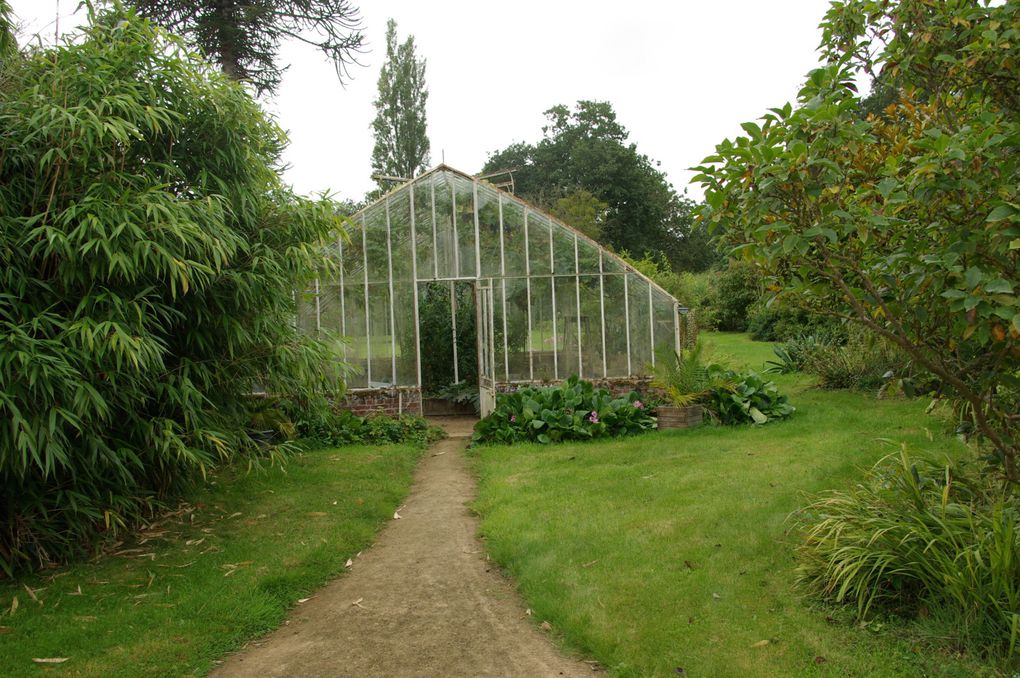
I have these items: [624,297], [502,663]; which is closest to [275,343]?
[502,663]

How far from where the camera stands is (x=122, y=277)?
502cm

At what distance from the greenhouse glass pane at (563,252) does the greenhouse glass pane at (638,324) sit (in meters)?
0.91

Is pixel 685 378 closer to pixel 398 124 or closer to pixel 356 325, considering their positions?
pixel 356 325

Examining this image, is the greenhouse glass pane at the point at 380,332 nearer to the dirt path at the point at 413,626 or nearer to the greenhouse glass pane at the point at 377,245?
the greenhouse glass pane at the point at 377,245

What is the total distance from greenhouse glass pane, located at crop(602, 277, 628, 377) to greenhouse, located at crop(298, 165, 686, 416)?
0.6 inches

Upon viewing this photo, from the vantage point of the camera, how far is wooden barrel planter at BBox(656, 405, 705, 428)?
370 inches

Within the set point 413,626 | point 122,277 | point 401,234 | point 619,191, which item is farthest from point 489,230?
point 619,191

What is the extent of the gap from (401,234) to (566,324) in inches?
108

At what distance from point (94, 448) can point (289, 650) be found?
1.93 metres

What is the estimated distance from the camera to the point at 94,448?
4.76 meters

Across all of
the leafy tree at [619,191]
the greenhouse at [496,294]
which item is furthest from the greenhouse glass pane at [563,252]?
the leafy tree at [619,191]

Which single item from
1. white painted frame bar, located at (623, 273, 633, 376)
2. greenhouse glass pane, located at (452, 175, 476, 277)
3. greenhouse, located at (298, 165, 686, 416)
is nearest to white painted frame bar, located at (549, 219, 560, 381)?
greenhouse, located at (298, 165, 686, 416)

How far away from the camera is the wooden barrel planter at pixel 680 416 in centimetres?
941

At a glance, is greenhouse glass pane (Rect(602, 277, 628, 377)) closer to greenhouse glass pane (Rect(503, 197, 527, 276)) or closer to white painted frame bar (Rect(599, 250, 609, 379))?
white painted frame bar (Rect(599, 250, 609, 379))
